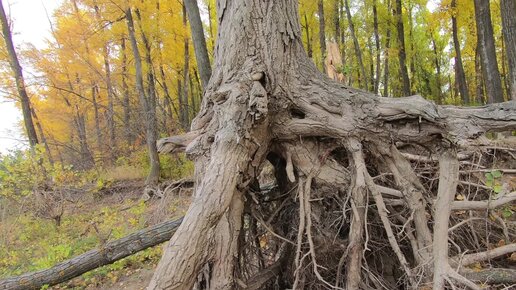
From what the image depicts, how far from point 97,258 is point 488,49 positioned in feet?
27.3

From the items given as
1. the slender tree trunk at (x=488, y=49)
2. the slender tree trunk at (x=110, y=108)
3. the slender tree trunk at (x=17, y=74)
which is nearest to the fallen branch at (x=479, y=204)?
the slender tree trunk at (x=488, y=49)

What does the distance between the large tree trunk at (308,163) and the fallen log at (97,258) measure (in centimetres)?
186

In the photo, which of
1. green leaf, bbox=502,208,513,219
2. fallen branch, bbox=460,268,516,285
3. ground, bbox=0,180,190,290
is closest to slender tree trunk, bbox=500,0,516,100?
green leaf, bbox=502,208,513,219

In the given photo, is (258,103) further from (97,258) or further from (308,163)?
(97,258)

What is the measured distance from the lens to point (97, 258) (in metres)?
4.45

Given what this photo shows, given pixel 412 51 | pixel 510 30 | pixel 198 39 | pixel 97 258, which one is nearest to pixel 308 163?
pixel 97 258

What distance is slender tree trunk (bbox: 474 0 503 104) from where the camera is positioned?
23.3 ft

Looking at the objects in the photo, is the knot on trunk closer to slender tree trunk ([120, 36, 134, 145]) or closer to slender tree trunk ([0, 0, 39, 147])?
slender tree trunk ([0, 0, 39, 147])

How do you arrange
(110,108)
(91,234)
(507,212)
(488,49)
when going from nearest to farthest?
(507,212) < (91,234) < (488,49) < (110,108)

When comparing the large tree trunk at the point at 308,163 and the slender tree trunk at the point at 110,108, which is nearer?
the large tree trunk at the point at 308,163

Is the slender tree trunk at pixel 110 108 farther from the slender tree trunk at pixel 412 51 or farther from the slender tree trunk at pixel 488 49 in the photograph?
the slender tree trunk at pixel 412 51

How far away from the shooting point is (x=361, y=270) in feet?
8.05

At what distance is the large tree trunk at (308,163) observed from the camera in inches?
86.8

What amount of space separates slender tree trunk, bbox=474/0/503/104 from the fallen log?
717 centimetres
